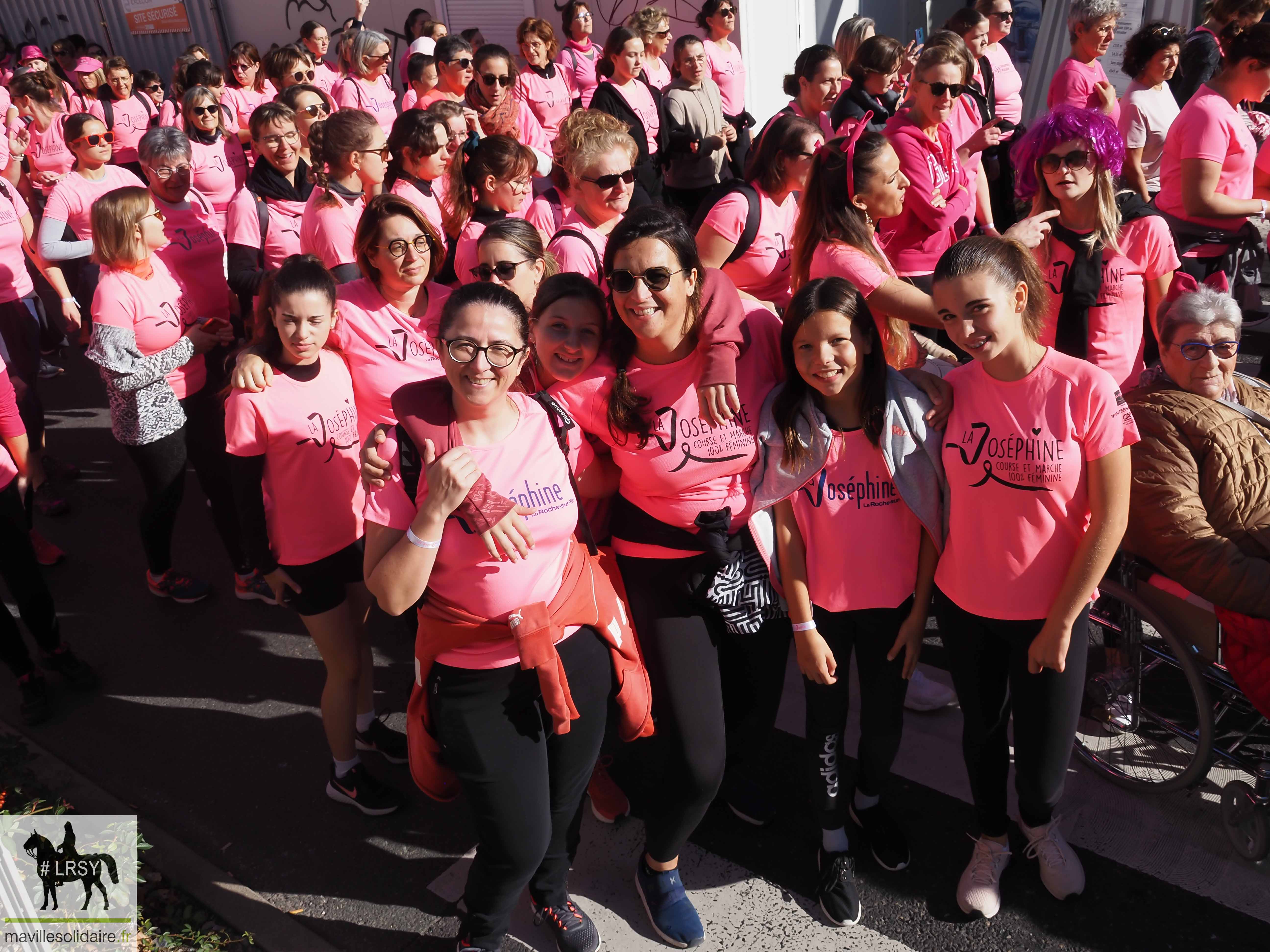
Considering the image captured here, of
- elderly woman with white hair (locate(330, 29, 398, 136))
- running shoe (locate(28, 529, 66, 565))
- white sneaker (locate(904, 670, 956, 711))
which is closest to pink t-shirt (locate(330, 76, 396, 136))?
elderly woman with white hair (locate(330, 29, 398, 136))

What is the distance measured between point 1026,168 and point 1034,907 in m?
2.45

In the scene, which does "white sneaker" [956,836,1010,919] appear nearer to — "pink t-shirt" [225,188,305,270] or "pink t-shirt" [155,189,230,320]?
"pink t-shirt" [225,188,305,270]

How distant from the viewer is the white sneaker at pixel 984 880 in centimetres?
271

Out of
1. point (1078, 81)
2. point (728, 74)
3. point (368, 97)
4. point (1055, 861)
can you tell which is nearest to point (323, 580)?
point (1055, 861)

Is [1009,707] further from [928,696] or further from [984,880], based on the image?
[928,696]

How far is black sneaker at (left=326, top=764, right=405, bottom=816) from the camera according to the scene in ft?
11.0

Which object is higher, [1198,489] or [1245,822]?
[1198,489]

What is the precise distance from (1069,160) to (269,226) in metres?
3.67

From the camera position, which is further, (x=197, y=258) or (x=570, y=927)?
(x=197, y=258)

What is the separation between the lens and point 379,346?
10.7ft

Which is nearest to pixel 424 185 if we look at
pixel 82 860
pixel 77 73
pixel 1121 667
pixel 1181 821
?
pixel 82 860

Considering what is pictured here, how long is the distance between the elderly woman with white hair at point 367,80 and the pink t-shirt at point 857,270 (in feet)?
18.7

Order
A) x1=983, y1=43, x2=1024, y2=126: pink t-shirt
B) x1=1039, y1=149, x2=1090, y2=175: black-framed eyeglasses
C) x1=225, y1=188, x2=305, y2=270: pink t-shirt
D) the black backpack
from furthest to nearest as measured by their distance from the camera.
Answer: x1=983, y1=43, x2=1024, y2=126: pink t-shirt, x1=225, y1=188, x2=305, y2=270: pink t-shirt, the black backpack, x1=1039, y1=149, x2=1090, y2=175: black-framed eyeglasses

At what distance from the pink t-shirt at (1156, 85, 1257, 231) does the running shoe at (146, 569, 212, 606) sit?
16.9ft
